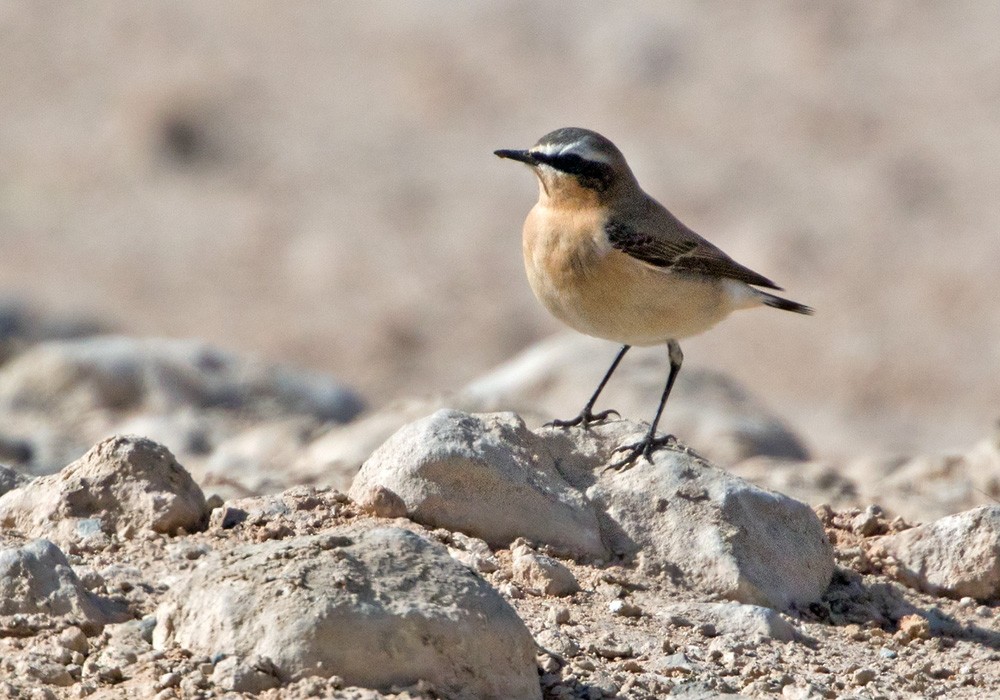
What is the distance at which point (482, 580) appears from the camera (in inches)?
217

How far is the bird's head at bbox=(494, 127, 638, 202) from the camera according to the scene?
26.2 ft

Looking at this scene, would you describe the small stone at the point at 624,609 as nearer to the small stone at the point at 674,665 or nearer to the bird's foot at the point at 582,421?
the small stone at the point at 674,665

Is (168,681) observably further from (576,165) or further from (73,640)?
(576,165)

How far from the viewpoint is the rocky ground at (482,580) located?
17.0 feet

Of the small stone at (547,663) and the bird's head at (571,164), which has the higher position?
the bird's head at (571,164)

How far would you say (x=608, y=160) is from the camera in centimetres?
808

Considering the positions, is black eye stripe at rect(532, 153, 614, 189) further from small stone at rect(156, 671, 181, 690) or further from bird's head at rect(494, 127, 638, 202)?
small stone at rect(156, 671, 181, 690)

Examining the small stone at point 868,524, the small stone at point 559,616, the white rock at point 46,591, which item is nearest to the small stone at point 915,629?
the small stone at point 868,524

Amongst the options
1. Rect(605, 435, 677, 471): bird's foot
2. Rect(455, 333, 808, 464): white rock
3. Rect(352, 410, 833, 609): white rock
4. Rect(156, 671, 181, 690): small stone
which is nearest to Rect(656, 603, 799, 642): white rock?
Rect(352, 410, 833, 609): white rock

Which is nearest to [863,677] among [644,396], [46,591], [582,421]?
[582,421]

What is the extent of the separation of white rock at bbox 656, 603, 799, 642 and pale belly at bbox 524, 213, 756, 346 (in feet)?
6.10

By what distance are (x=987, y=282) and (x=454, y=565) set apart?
16.9m

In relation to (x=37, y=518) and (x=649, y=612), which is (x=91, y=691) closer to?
(x=37, y=518)

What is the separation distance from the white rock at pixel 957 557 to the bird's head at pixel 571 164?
7.90 feet
